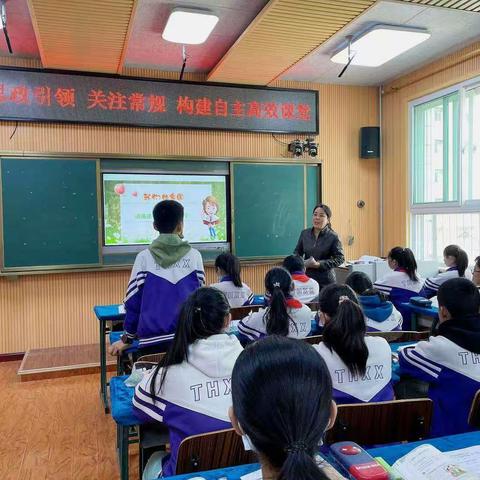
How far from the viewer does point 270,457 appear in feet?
2.39

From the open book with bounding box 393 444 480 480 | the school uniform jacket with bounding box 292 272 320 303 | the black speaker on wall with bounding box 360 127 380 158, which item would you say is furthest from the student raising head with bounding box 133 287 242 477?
the black speaker on wall with bounding box 360 127 380 158

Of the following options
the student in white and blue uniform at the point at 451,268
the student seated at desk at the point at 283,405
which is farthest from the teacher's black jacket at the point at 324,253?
the student seated at desk at the point at 283,405

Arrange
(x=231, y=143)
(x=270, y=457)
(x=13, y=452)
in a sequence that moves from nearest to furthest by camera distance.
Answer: (x=270, y=457) → (x=13, y=452) → (x=231, y=143)

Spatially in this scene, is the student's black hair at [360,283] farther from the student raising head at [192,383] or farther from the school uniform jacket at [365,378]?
the student raising head at [192,383]

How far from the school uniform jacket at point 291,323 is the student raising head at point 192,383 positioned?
118 cm

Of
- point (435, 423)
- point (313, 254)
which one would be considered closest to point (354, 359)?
point (435, 423)

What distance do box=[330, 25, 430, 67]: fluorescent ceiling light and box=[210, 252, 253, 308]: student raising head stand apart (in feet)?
7.42

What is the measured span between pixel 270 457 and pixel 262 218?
4536mm

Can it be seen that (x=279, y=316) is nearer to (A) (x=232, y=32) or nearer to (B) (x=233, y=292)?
(B) (x=233, y=292)

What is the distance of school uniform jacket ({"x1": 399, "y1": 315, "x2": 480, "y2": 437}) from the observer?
1730 millimetres

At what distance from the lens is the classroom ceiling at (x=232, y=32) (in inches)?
128

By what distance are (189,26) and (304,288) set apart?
2.23 metres

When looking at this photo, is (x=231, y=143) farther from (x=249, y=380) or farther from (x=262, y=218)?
(x=249, y=380)

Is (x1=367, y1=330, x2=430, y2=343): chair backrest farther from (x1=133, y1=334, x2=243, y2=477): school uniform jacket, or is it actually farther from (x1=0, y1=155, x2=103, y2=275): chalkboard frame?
(x1=0, y1=155, x2=103, y2=275): chalkboard frame
